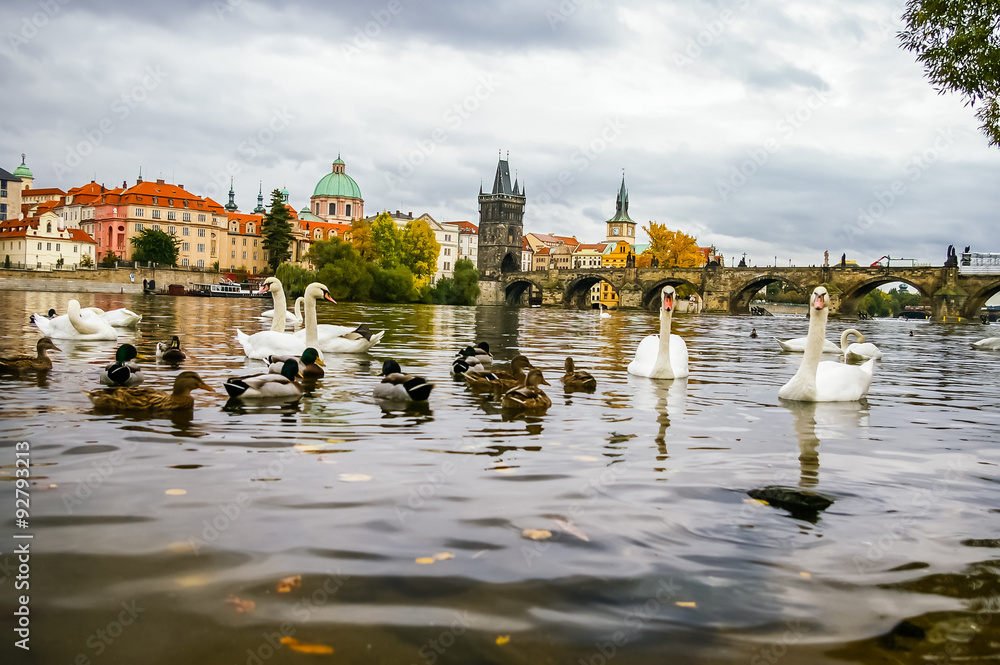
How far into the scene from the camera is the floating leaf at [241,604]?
266 centimetres

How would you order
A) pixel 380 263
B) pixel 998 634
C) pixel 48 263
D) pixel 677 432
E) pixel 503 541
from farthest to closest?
pixel 48 263 < pixel 380 263 < pixel 677 432 < pixel 503 541 < pixel 998 634

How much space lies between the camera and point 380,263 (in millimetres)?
73875

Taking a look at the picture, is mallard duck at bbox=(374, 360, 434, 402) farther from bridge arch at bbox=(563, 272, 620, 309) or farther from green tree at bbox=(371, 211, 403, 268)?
bridge arch at bbox=(563, 272, 620, 309)

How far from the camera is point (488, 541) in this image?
3428mm

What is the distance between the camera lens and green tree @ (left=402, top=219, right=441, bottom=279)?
3036 inches

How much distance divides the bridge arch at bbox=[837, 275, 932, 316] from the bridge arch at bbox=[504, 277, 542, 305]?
1858 inches

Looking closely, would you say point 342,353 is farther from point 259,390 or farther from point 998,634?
point 998,634

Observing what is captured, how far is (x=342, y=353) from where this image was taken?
13172 millimetres

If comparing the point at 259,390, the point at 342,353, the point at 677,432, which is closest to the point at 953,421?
the point at 677,432

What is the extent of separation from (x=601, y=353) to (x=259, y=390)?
1023 centimetres

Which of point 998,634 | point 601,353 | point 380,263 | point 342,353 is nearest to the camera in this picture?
point 998,634

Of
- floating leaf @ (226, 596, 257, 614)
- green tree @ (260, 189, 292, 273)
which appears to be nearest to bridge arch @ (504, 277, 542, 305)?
green tree @ (260, 189, 292, 273)

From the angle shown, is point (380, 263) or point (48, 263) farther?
point (48, 263)

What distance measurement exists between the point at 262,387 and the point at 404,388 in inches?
51.6
